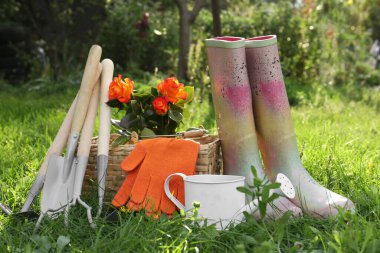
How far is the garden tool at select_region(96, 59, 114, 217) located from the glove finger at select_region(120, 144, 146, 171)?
67mm

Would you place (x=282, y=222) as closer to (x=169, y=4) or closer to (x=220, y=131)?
(x=220, y=131)

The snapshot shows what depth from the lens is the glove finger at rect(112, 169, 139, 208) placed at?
1965mm

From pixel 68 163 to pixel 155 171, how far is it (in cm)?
31

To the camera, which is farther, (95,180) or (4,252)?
(95,180)

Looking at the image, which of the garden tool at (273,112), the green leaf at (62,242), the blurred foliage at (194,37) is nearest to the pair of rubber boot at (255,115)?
the garden tool at (273,112)

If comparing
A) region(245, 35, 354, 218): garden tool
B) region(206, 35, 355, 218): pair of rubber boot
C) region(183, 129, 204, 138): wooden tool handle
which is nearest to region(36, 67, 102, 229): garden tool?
region(183, 129, 204, 138): wooden tool handle

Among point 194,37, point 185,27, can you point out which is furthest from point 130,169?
point 194,37

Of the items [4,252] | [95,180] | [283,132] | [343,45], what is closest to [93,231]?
[4,252]

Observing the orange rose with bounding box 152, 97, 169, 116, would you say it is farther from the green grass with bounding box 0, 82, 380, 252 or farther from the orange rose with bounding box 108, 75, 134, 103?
the green grass with bounding box 0, 82, 380, 252

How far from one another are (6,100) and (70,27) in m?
3.18

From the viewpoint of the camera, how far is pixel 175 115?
2182 mm

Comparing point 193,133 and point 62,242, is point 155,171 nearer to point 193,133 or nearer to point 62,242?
point 193,133

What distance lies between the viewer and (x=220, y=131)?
2088 mm

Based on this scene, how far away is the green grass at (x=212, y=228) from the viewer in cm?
158
